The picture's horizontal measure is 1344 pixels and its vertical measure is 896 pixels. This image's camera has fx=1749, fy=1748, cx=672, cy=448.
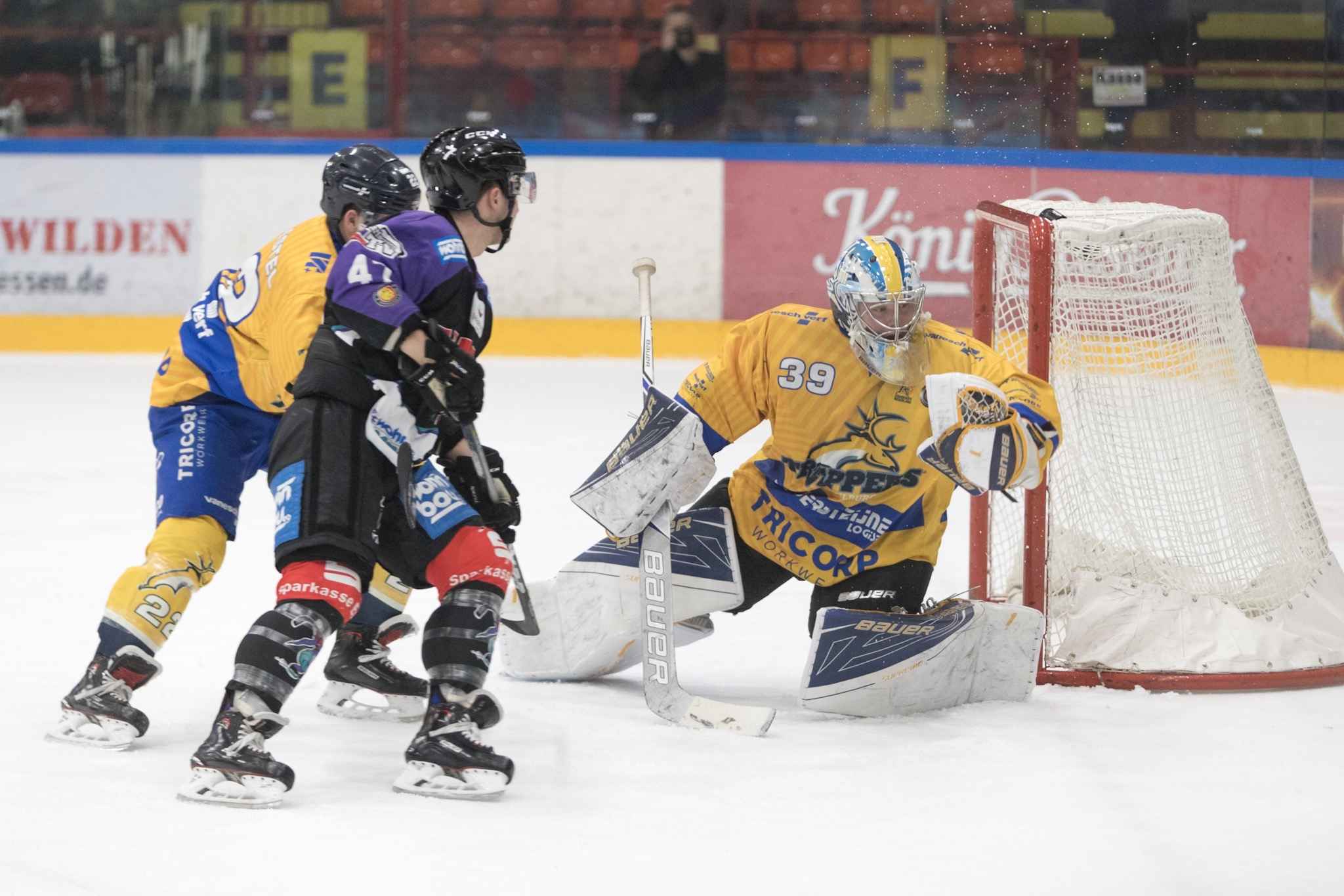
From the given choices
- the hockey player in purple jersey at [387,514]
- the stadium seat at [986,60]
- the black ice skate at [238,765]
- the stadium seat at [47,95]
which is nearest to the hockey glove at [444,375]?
the hockey player in purple jersey at [387,514]

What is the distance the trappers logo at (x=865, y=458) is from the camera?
10.8 ft

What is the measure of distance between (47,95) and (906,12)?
443 cm

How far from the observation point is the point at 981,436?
2.91 m

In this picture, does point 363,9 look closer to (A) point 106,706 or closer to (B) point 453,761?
(A) point 106,706

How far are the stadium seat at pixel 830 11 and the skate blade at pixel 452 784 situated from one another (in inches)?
271

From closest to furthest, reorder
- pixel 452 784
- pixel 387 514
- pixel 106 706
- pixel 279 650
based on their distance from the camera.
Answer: pixel 279 650, pixel 452 784, pixel 387 514, pixel 106 706

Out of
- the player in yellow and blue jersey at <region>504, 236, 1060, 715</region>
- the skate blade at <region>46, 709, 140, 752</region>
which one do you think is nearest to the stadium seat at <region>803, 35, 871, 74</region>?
the player in yellow and blue jersey at <region>504, 236, 1060, 715</region>

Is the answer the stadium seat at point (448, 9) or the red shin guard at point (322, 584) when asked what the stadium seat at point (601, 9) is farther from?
the red shin guard at point (322, 584)

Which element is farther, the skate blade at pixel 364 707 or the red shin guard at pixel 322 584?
the skate blade at pixel 364 707

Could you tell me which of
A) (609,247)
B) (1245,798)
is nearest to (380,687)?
(1245,798)

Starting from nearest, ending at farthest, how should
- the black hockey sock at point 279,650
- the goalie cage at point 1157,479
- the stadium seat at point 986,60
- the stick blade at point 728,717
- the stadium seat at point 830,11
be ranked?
the black hockey sock at point 279,650 → the stick blade at point 728,717 → the goalie cage at point 1157,479 → the stadium seat at point 986,60 → the stadium seat at point 830,11

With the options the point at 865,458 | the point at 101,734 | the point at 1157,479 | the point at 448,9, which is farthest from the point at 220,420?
the point at 448,9

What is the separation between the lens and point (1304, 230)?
25.6 ft

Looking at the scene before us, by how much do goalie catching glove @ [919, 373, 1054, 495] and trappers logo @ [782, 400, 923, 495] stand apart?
0.98 feet
